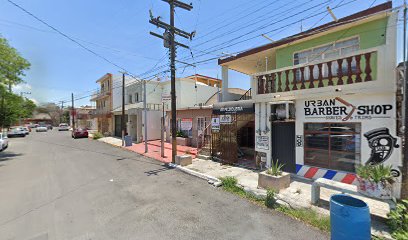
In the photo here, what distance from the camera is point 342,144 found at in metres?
7.37

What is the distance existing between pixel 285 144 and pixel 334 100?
2645 mm

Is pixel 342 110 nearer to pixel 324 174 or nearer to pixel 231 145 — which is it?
pixel 324 174

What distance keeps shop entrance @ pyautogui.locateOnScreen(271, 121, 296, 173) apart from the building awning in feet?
5.03

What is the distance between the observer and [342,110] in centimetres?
722

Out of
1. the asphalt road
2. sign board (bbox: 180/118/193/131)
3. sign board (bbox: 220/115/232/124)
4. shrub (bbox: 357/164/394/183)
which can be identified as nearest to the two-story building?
shrub (bbox: 357/164/394/183)

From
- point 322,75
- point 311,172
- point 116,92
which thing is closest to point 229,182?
point 311,172

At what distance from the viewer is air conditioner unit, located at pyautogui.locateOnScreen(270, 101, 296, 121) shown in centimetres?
864

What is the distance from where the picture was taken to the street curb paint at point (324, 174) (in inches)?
277

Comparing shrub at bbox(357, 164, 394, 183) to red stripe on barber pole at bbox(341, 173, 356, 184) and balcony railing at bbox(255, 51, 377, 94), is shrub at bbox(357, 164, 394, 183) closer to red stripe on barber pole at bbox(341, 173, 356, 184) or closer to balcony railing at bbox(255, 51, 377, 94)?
red stripe on barber pole at bbox(341, 173, 356, 184)

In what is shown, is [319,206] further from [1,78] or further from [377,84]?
[1,78]

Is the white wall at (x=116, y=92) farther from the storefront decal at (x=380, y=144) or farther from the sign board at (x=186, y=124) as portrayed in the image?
the storefront decal at (x=380, y=144)

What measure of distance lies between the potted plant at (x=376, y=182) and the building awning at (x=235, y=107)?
5514mm

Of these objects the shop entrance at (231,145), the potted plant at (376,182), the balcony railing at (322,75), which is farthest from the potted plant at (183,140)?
the potted plant at (376,182)

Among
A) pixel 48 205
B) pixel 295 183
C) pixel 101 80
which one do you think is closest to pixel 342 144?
pixel 295 183
